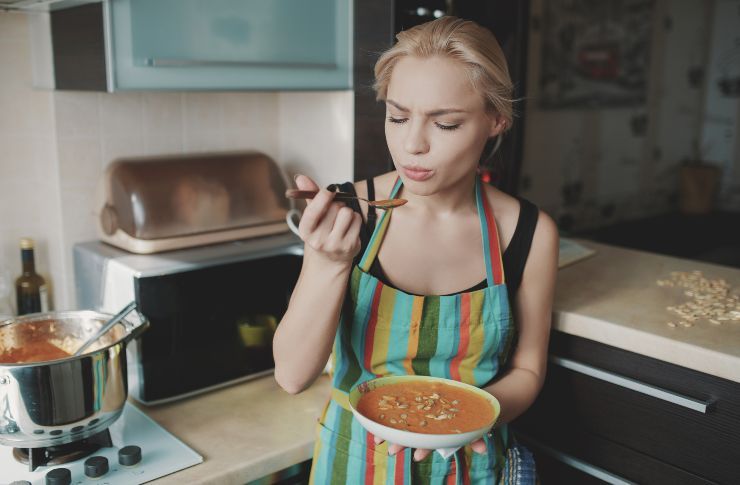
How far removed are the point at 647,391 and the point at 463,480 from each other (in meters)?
0.38

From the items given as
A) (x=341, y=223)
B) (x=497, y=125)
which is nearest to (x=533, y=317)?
(x=497, y=125)

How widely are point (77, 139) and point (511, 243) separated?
1036mm

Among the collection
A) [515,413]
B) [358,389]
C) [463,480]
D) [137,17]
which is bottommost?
[463,480]

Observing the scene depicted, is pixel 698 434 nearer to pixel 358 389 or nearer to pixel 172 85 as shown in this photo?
pixel 358 389

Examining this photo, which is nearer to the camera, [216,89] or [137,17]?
[137,17]

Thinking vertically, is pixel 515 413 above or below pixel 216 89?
below

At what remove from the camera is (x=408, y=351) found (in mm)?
1247

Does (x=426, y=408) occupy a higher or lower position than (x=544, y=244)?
lower

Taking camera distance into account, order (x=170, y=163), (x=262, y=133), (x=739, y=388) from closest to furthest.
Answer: (x=739, y=388) → (x=170, y=163) → (x=262, y=133)

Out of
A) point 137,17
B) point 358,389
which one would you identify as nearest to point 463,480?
point 358,389

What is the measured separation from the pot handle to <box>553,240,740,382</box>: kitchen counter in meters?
0.78

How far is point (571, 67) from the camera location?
9.73 feet

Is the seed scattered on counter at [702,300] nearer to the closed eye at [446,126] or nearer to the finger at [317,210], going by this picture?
the closed eye at [446,126]

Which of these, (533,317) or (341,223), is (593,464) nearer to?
(533,317)
